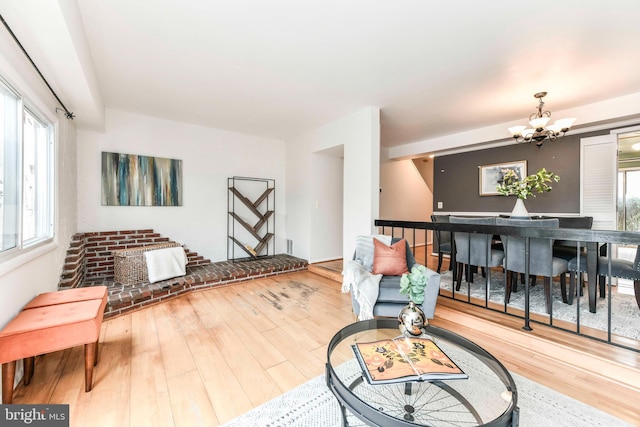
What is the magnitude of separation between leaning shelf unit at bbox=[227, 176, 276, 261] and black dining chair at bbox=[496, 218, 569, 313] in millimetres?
3837

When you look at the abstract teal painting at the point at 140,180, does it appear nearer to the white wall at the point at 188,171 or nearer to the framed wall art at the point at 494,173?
the white wall at the point at 188,171

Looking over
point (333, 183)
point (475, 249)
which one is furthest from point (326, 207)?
point (475, 249)

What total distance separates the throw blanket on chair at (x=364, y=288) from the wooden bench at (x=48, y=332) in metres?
1.88

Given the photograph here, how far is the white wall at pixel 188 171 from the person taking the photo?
12.0 feet

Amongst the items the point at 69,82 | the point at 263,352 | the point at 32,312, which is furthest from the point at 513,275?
the point at 69,82

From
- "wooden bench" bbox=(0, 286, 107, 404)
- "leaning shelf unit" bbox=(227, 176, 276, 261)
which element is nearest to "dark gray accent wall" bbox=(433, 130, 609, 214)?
"leaning shelf unit" bbox=(227, 176, 276, 261)

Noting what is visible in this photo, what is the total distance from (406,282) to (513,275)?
244 centimetres

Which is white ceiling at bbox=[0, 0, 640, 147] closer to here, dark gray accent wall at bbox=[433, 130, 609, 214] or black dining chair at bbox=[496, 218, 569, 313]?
dark gray accent wall at bbox=[433, 130, 609, 214]

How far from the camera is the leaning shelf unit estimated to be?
4812 millimetres

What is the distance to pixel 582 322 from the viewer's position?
2.27 metres

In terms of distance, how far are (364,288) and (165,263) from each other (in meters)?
2.78

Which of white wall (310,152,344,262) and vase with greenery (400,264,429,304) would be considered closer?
vase with greenery (400,264,429,304)

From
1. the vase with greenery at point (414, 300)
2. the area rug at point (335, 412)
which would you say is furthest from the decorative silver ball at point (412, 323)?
the area rug at point (335, 412)

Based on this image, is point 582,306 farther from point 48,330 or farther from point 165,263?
point 165,263
